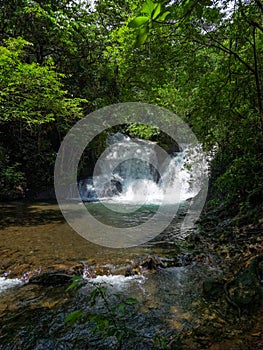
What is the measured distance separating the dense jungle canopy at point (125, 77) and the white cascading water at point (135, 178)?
170 cm

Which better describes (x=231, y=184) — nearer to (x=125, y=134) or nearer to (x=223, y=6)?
(x=223, y=6)

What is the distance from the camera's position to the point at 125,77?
11.9 m

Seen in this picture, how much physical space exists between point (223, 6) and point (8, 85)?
6114mm

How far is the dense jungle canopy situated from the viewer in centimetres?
332

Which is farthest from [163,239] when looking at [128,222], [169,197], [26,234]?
[169,197]

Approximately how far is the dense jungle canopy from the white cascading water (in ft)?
5.59

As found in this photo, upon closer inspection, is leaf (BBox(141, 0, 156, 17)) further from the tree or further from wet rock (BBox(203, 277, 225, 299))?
the tree

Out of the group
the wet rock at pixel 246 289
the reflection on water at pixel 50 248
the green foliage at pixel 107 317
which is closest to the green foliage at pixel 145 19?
the green foliage at pixel 107 317

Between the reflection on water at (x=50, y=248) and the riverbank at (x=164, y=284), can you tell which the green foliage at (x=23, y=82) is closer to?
the reflection on water at (x=50, y=248)

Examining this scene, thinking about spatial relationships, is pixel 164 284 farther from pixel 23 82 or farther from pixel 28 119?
pixel 28 119

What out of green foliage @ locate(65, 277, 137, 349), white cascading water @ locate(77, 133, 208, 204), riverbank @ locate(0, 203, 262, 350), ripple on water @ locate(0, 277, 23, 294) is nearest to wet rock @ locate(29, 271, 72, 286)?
riverbank @ locate(0, 203, 262, 350)

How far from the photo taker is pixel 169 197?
1476 cm

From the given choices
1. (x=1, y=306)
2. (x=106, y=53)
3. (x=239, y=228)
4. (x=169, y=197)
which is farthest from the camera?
(x=169, y=197)

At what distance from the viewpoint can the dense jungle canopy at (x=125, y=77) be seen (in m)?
3.32
